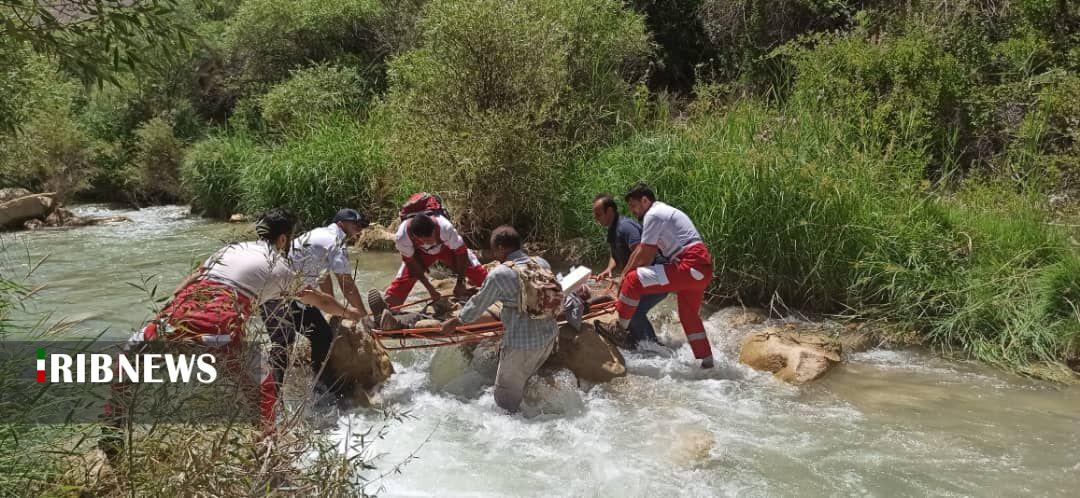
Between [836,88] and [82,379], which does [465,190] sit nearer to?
[836,88]

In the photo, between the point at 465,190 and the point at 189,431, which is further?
the point at 465,190

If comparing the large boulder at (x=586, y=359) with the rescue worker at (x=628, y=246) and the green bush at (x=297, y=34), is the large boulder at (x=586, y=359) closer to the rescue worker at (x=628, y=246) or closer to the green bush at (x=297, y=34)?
the rescue worker at (x=628, y=246)

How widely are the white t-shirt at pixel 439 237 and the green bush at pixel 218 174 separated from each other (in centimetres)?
1073

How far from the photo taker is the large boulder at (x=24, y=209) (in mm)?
15156

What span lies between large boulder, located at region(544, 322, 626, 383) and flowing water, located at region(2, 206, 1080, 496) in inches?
5.7

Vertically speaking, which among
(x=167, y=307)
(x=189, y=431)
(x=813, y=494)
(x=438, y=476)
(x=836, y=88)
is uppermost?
(x=836, y=88)

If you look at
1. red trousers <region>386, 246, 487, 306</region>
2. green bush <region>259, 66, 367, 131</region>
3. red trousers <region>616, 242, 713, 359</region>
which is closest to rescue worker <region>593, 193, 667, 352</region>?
red trousers <region>616, 242, 713, 359</region>

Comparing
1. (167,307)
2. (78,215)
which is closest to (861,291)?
(167,307)

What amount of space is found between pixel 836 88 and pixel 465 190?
5033 millimetres

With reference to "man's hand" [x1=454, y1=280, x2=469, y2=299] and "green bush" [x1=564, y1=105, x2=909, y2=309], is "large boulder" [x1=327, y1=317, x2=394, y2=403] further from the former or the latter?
"green bush" [x1=564, y1=105, x2=909, y2=309]

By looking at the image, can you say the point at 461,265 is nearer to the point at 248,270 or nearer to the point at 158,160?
the point at 248,270

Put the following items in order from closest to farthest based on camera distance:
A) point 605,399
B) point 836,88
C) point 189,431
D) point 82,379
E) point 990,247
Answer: point 189,431 < point 82,379 < point 605,399 < point 990,247 < point 836,88

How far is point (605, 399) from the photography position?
5.71 meters

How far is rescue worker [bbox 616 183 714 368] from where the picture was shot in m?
5.93
